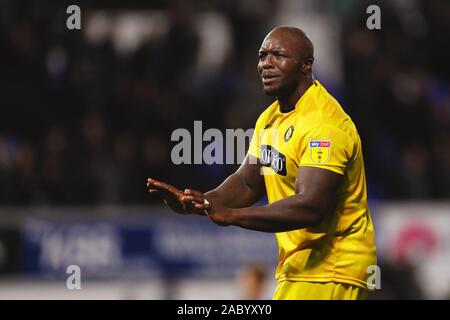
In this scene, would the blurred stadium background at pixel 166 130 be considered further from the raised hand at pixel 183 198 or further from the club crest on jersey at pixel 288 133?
the raised hand at pixel 183 198

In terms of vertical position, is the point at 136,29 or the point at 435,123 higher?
the point at 136,29

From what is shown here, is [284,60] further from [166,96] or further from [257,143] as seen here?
[166,96]

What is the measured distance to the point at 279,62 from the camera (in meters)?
6.25

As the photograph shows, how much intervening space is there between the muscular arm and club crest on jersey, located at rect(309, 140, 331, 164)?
0.13 m

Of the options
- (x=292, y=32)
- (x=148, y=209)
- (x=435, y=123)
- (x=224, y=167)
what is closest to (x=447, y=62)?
(x=435, y=123)

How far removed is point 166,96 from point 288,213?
7.91m

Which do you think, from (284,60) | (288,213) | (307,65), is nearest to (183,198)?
(288,213)

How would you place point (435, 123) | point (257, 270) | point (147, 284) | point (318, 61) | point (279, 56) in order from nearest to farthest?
point (279, 56), point (257, 270), point (147, 284), point (435, 123), point (318, 61)

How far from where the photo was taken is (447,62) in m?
15.3

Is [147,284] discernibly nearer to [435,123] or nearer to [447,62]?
[435,123]

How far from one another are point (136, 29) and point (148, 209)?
4.15 m

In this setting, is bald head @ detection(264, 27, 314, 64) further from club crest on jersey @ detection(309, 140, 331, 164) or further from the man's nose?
club crest on jersey @ detection(309, 140, 331, 164)

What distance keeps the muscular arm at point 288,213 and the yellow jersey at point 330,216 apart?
0.87ft

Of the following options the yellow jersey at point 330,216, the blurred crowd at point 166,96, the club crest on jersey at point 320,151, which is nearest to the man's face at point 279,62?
the yellow jersey at point 330,216
